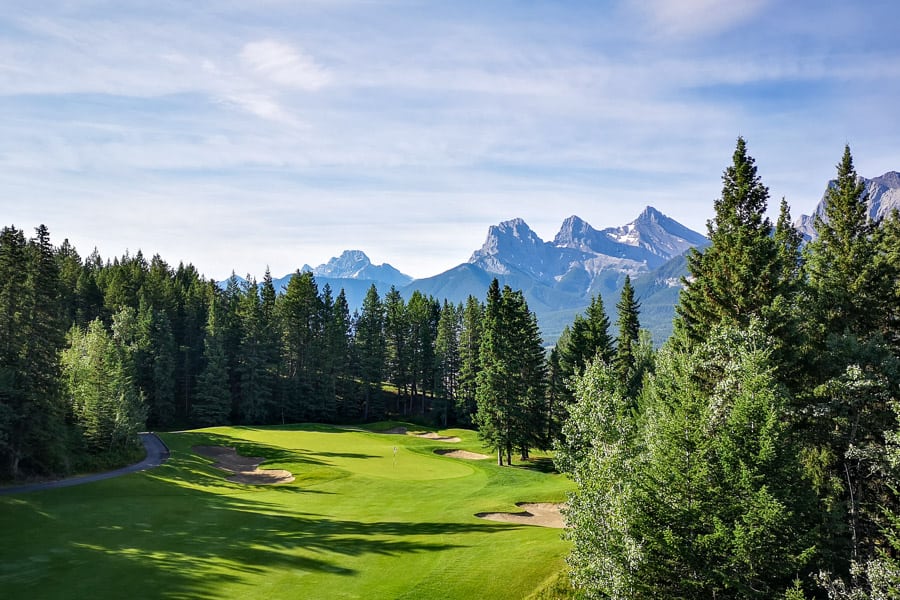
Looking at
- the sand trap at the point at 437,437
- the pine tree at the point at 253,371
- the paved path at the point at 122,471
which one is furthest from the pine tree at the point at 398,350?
the paved path at the point at 122,471

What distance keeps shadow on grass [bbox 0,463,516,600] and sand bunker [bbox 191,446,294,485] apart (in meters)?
9.02

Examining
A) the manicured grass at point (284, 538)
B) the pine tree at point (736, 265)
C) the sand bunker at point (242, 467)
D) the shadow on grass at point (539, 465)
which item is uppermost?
the pine tree at point (736, 265)

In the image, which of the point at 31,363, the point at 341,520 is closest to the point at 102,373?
the point at 31,363

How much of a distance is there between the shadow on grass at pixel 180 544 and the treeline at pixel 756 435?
10.5 metres

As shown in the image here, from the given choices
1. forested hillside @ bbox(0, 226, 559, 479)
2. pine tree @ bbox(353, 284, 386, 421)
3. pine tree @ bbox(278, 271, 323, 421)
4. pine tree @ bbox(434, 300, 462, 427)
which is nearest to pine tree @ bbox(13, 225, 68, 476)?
forested hillside @ bbox(0, 226, 559, 479)

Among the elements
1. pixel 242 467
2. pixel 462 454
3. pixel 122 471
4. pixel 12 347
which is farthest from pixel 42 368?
pixel 462 454

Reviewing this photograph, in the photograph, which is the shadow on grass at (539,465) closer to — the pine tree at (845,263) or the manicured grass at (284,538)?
the manicured grass at (284,538)

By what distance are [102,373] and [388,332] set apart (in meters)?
56.3

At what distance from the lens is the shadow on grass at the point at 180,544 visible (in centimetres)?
2052

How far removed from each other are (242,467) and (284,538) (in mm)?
25346

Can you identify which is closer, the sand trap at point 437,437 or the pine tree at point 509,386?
the pine tree at point 509,386

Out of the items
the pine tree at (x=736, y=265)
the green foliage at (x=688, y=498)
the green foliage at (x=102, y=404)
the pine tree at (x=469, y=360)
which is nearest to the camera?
the green foliage at (x=688, y=498)

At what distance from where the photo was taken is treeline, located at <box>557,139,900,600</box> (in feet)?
56.1

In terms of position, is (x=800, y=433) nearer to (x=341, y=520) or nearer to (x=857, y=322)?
(x=857, y=322)
